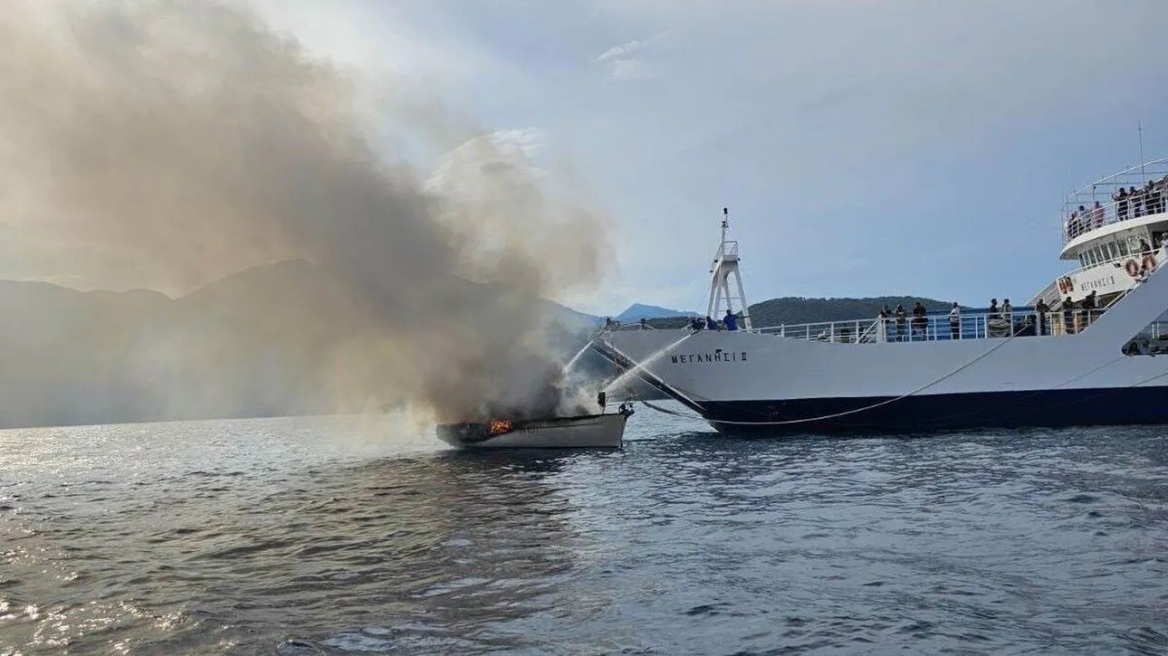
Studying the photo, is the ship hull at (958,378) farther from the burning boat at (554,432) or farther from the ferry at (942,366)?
the burning boat at (554,432)

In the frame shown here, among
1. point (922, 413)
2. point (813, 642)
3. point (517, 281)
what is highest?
point (517, 281)

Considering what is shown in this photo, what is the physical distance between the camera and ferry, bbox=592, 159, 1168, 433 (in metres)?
39.0

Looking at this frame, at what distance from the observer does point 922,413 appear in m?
39.9

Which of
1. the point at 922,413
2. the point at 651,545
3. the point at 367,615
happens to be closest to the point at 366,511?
the point at 651,545

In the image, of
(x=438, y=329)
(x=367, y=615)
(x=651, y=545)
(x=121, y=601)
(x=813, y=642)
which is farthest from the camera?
(x=438, y=329)

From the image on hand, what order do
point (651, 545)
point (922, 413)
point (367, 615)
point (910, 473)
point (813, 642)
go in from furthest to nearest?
point (922, 413) → point (910, 473) → point (651, 545) → point (367, 615) → point (813, 642)

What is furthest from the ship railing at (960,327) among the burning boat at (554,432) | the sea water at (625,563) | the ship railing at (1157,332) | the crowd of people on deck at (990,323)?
the sea water at (625,563)

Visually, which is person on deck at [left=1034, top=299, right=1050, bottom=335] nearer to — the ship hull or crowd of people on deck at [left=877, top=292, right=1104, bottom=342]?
crowd of people on deck at [left=877, top=292, right=1104, bottom=342]

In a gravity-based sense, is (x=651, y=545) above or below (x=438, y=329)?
below

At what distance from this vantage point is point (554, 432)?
3950 cm

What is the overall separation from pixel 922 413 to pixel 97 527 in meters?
34.3

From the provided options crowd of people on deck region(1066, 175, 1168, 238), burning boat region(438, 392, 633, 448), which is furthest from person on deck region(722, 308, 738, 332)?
crowd of people on deck region(1066, 175, 1168, 238)

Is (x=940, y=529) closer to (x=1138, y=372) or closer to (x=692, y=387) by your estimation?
(x=692, y=387)

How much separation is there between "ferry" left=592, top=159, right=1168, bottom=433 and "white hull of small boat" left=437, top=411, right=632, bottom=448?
464 cm
